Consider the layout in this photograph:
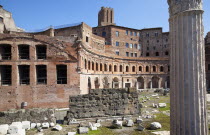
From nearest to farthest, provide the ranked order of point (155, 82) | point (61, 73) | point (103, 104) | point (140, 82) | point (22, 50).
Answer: point (103, 104), point (22, 50), point (61, 73), point (140, 82), point (155, 82)

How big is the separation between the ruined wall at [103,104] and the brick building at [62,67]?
21.9 ft

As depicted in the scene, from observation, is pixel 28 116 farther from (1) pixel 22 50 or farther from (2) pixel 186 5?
(1) pixel 22 50

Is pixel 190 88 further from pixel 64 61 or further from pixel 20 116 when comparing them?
pixel 64 61

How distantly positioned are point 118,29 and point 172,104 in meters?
38.7

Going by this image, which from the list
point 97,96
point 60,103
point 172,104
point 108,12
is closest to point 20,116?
point 97,96

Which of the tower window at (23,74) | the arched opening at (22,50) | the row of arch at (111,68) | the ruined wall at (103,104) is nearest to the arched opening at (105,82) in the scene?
the row of arch at (111,68)

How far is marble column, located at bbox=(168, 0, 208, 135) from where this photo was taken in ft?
14.4

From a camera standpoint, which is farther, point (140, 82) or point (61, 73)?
point (140, 82)

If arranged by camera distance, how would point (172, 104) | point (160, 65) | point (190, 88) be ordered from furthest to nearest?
point (160, 65) → point (172, 104) → point (190, 88)

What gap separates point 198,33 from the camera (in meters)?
4.44

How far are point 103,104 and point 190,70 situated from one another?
8.45 meters

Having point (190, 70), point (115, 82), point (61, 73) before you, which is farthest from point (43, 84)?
point (115, 82)

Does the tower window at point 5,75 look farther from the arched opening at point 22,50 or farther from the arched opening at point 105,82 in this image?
the arched opening at point 105,82

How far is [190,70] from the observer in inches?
173
